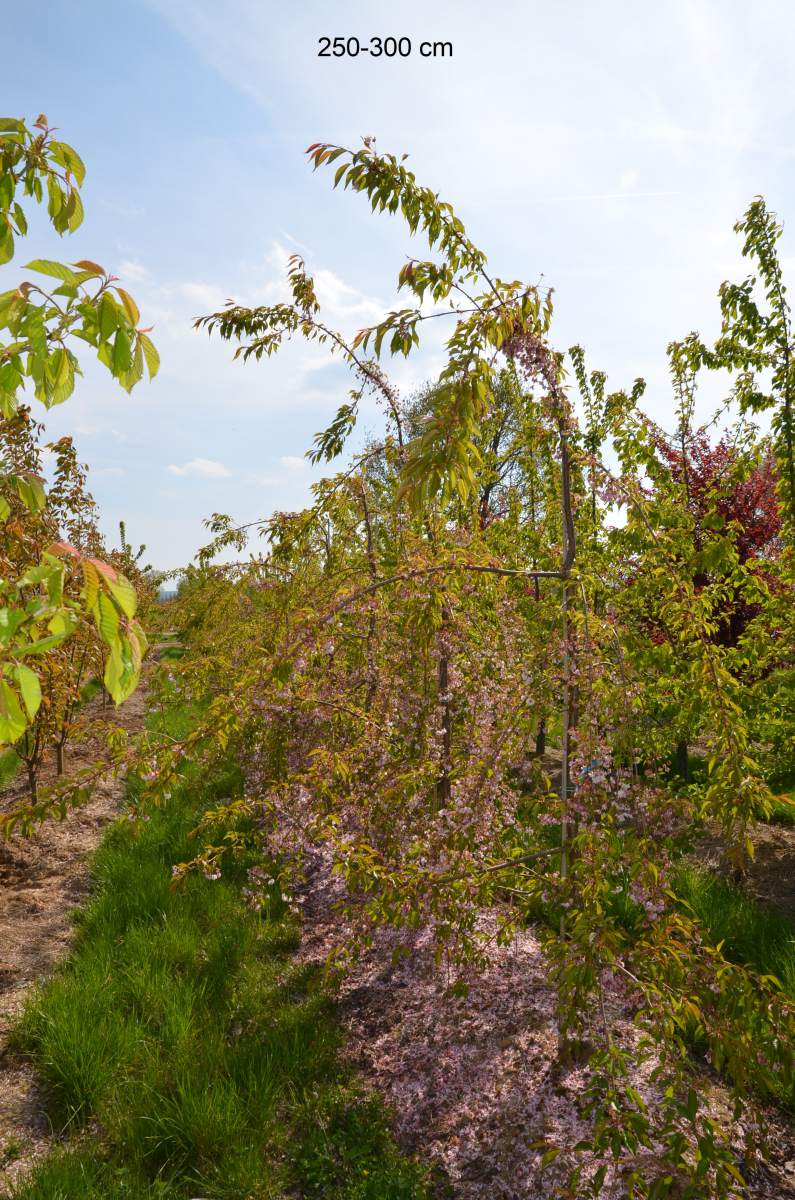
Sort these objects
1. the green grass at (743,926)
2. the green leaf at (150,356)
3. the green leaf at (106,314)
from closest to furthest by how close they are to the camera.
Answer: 1. the green leaf at (106,314)
2. the green leaf at (150,356)
3. the green grass at (743,926)

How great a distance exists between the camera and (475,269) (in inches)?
97.7

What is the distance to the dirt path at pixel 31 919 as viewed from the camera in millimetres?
2973

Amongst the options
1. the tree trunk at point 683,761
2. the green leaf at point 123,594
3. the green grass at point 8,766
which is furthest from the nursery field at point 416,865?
the green grass at point 8,766

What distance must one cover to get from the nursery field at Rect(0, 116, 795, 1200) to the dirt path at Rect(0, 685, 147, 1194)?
0.10 feet

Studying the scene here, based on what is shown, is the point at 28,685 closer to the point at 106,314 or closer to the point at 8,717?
the point at 8,717

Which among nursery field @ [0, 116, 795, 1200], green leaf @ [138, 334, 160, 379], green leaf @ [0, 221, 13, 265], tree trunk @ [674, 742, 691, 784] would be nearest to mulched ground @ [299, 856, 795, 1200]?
nursery field @ [0, 116, 795, 1200]

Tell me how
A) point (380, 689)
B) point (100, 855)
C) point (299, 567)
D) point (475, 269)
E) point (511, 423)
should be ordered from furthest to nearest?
point (511, 423) < point (100, 855) < point (299, 567) < point (380, 689) < point (475, 269)

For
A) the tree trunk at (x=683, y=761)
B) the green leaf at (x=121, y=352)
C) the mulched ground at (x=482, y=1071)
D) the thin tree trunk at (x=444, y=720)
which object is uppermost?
the green leaf at (x=121, y=352)

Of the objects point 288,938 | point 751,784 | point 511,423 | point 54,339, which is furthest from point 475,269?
point 511,423

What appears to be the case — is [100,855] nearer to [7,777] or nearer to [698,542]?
[7,777]

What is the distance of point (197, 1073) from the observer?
10.1 ft

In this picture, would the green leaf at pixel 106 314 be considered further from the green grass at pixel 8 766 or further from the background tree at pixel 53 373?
the green grass at pixel 8 766

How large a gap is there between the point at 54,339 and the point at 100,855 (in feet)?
16.8

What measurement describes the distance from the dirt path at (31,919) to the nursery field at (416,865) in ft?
0.10
